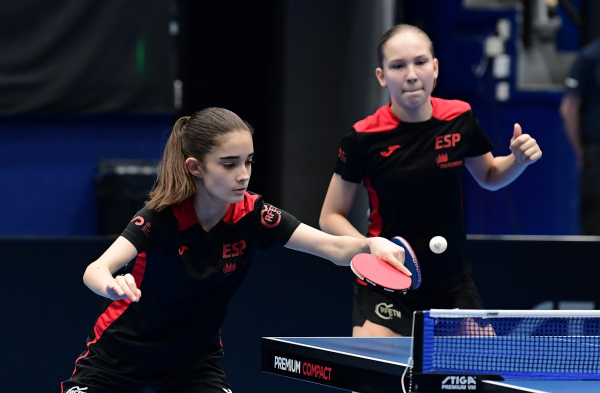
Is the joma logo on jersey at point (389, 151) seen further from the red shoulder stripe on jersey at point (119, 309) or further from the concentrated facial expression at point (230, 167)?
the red shoulder stripe on jersey at point (119, 309)

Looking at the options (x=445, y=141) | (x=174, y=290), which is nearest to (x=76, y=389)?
(x=174, y=290)

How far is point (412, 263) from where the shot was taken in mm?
2779

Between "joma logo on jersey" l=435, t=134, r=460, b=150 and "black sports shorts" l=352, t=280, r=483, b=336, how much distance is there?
57 centimetres

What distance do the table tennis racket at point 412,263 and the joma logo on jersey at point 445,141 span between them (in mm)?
692

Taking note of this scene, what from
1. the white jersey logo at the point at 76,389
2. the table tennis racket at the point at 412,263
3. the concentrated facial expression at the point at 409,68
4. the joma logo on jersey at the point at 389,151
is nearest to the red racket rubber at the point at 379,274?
the table tennis racket at the point at 412,263

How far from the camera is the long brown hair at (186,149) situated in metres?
2.96

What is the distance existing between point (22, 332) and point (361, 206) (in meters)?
2.01

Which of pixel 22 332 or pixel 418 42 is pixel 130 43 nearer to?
pixel 22 332

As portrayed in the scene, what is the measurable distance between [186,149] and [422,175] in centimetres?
95

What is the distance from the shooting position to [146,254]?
2.98 meters

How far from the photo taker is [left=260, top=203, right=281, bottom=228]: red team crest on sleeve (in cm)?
311

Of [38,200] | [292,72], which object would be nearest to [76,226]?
[38,200]

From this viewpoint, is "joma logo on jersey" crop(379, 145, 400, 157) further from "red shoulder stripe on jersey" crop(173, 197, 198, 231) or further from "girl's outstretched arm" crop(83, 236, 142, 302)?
"girl's outstretched arm" crop(83, 236, 142, 302)

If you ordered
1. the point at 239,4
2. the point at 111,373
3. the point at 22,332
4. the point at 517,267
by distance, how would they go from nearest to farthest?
the point at 111,373
the point at 22,332
the point at 517,267
the point at 239,4
